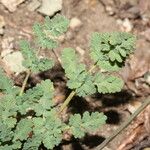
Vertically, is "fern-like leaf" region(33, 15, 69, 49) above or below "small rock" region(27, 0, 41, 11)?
above

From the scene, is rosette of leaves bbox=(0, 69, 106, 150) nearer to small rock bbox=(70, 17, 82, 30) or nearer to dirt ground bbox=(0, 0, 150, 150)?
dirt ground bbox=(0, 0, 150, 150)

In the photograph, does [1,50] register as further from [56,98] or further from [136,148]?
[136,148]

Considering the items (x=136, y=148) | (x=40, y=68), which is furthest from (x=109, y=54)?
(x=136, y=148)

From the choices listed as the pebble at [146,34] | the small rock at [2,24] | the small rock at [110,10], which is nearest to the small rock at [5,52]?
the small rock at [2,24]

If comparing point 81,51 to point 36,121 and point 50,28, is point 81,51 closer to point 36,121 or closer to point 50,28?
point 50,28

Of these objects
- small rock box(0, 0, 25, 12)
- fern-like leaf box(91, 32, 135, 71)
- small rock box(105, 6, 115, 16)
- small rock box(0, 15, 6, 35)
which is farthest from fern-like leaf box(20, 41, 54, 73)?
small rock box(105, 6, 115, 16)

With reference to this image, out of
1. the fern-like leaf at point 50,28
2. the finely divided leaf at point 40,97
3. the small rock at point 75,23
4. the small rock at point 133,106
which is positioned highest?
the fern-like leaf at point 50,28

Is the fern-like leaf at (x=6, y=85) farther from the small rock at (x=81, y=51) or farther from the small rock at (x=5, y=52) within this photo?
the small rock at (x=81, y=51)
